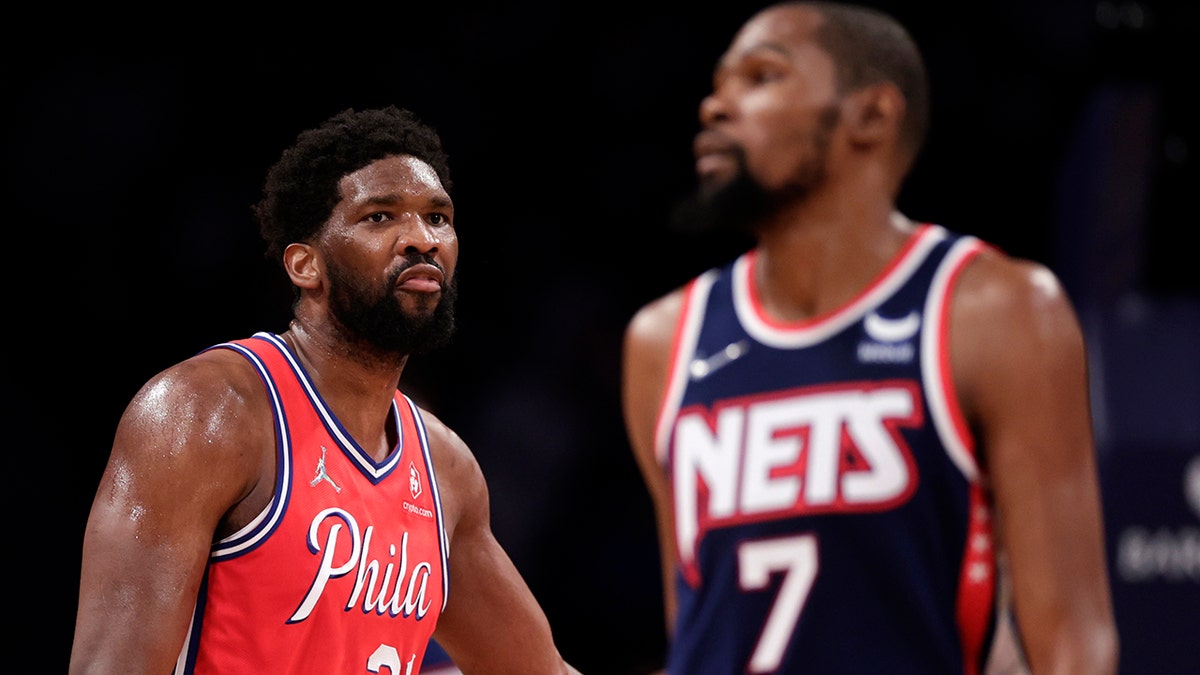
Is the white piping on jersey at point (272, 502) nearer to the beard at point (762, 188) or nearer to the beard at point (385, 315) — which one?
the beard at point (385, 315)

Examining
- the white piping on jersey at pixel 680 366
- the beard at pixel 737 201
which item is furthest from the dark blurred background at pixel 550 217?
the beard at pixel 737 201

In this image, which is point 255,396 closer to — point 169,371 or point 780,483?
point 169,371

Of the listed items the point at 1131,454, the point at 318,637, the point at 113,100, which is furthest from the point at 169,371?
the point at 113,100

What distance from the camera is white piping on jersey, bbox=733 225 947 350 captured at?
8.51ft

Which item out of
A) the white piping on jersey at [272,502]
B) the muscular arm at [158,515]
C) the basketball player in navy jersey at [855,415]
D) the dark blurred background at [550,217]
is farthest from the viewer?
the dark blurred background at [550,217]

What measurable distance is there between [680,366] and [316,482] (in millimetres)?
787

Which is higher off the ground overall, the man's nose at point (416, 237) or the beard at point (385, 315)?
the man's nose at point (416, 237)

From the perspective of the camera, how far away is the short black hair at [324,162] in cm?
234

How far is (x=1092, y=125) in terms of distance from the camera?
5.32m

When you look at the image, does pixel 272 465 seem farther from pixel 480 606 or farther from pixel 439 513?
pixel 480 606

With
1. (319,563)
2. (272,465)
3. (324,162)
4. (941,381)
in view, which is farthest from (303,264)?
(941,381)

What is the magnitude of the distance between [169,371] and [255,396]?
136 mm

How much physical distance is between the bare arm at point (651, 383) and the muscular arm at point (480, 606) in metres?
0.29

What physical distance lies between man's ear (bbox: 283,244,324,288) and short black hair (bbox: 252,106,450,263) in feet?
0.06
